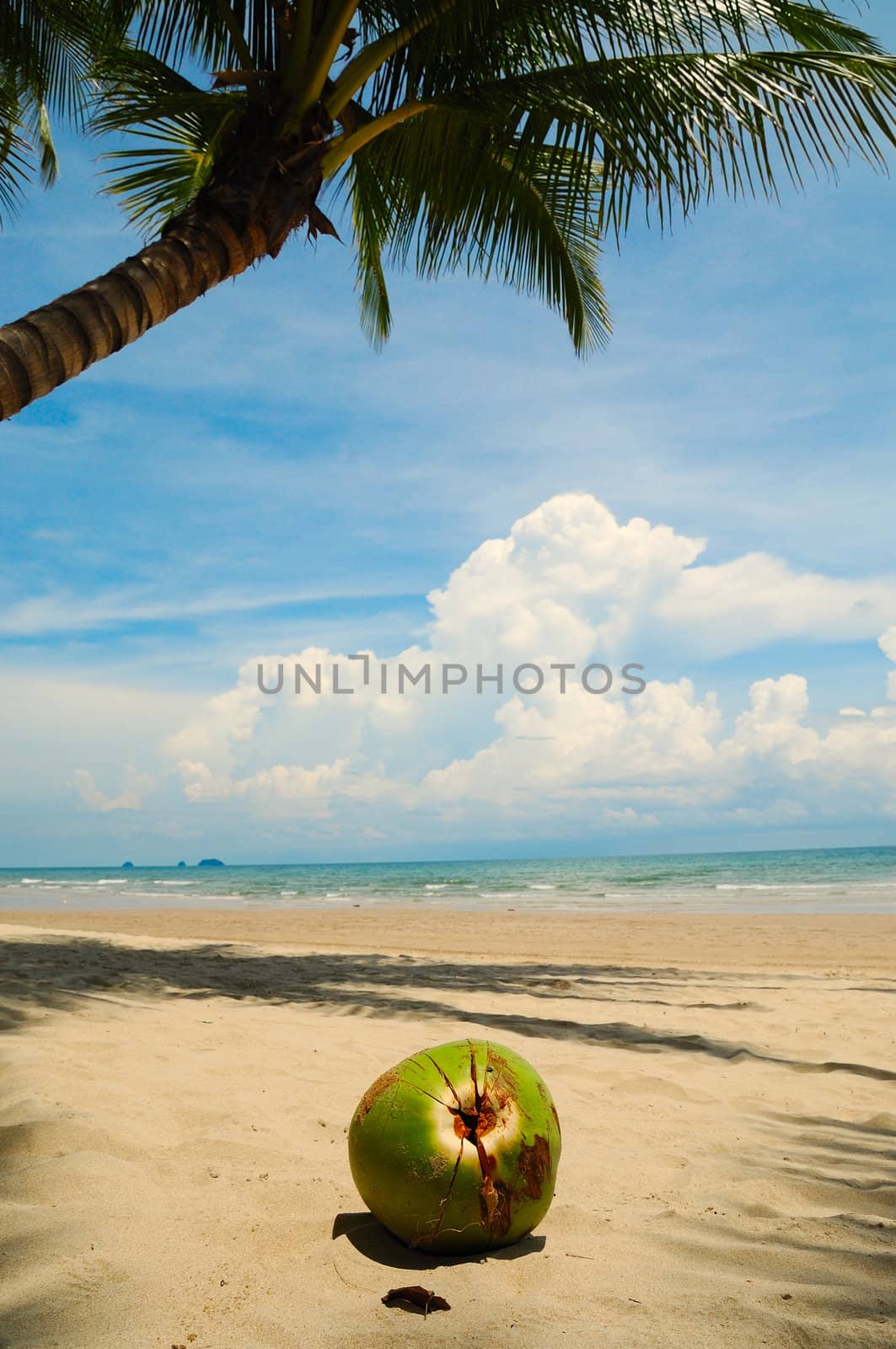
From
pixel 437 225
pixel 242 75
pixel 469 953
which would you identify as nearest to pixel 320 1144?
pixel 242 75

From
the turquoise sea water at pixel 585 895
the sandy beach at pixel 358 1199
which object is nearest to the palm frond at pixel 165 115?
the sandy beach at pixel 358 1199

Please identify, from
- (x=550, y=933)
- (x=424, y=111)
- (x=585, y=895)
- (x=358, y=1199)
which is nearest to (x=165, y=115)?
(x=424, y=111)

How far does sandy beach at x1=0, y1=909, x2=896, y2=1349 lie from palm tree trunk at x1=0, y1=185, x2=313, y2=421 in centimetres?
312

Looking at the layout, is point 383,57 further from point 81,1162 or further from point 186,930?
point 186,930

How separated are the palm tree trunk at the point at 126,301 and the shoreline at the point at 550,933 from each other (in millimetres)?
7501

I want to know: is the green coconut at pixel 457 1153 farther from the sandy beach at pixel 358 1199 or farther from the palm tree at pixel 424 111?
the palm tree at pixel 424 111

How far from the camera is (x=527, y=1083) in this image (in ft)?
6.79

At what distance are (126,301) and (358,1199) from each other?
4417mm

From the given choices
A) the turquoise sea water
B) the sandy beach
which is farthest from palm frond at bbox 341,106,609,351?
the turquoise sea water

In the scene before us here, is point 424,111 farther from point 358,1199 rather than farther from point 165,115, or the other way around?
point 358,1199

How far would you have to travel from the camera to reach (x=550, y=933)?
47.0 ft


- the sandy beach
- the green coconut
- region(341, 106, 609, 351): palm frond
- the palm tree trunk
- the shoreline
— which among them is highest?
region(341, 106, 609, 351): palm frond

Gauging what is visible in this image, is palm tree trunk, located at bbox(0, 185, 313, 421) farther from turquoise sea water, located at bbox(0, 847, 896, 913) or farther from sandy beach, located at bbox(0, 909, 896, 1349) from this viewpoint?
turquoise sea water, located at bbox(0, 847, 896, 913)

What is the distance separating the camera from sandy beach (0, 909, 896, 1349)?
1.71m
